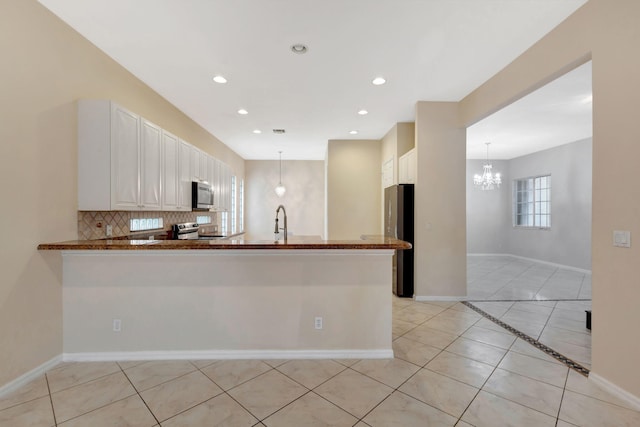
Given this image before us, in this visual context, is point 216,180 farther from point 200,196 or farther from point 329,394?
point 329,394

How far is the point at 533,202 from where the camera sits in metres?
7.69

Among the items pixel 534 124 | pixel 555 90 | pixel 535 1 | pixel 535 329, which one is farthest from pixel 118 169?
pixel 534 124

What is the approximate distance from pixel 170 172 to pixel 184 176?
38cm

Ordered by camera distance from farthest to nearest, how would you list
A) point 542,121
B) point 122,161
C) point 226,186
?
point 226,186
point 542,121
point 122,161

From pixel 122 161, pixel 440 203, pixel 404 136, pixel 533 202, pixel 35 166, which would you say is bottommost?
pixel 440 203

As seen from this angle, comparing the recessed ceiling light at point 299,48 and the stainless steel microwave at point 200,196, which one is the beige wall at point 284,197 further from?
the recessed ceiling light at point 299,48

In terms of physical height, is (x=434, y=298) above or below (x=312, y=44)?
below

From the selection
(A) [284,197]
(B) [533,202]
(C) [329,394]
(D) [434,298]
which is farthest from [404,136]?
(B) [533,202]

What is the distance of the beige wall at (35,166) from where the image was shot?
204 cm

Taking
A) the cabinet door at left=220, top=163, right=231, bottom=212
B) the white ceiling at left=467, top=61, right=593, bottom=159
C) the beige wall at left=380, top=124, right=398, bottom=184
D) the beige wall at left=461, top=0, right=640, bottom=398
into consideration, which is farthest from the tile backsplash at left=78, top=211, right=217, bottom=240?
the white ceiling at left=467, top=61, right=593, bottom=159

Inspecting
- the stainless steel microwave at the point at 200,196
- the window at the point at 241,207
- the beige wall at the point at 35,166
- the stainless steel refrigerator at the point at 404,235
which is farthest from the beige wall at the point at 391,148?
the beige wall at the point at 35,166

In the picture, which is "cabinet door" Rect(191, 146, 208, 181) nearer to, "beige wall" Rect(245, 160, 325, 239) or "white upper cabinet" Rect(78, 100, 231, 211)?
"white upper cabinet" Rect(78, 100, 231, 211)

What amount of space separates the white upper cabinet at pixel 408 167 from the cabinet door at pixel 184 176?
3359 mm

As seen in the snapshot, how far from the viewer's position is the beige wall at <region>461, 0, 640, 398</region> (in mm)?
1921
